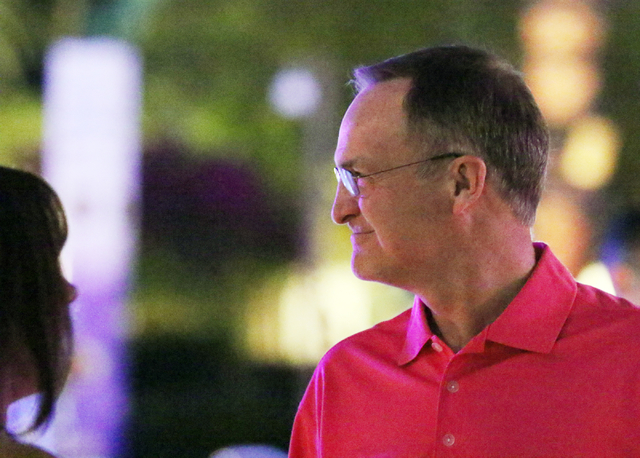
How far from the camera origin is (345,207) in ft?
5.63

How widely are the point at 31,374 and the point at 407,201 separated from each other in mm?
809

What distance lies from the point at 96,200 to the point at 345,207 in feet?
11.7

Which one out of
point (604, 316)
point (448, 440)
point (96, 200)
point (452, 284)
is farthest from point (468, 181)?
point (96, 200)

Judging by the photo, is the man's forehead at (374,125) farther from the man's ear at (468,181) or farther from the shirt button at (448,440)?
the shirt button at (448,440)

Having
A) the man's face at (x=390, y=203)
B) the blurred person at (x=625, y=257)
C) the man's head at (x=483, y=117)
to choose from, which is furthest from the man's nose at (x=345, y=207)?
the blurred person at (x=625, y=257)

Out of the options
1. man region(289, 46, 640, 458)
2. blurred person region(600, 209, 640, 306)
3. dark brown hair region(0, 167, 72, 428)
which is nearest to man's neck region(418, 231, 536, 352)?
man region(289, 46, 640, 458)

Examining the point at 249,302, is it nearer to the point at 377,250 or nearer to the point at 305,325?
the point at 305,325

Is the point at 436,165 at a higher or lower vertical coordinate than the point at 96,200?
higher

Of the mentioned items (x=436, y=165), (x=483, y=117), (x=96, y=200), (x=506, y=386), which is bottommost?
(x=96, y=200)

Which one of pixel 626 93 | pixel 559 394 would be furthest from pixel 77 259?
pixel 559 394

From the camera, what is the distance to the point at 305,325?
5254 mm

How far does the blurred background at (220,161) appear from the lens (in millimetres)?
4676

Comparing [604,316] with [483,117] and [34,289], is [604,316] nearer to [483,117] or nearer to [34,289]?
[483,117]

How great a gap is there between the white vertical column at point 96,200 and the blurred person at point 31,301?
323cm
